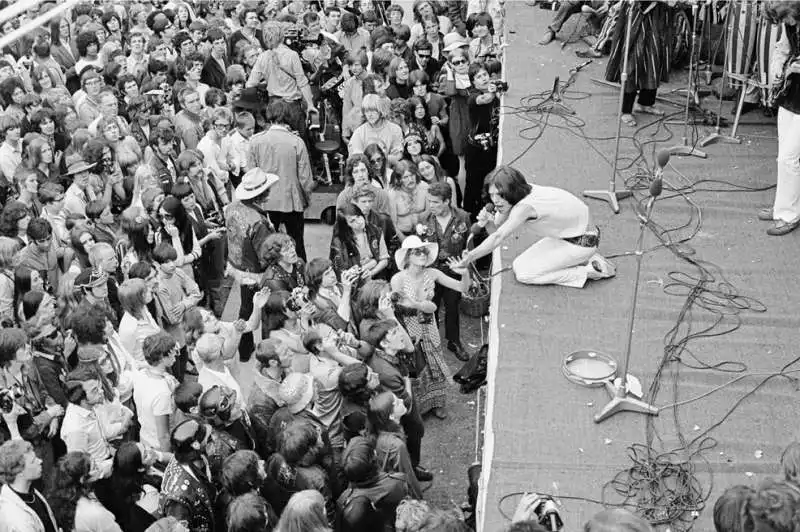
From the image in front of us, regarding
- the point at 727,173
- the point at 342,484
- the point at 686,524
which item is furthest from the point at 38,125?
the point at 686,524

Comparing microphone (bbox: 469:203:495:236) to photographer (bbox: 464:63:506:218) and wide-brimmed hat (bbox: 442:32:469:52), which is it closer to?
photographer (bbox: 464:63:506:218)

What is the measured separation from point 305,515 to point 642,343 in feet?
7.61

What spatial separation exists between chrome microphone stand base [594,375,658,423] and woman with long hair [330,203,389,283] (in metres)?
2.05

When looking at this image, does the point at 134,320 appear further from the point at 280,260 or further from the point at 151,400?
the point at 280,260

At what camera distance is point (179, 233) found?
6590 mm

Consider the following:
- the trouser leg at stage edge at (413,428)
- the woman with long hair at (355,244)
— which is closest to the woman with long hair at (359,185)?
the woman with long hair at (355,244)

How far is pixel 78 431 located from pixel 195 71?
4.59 metres

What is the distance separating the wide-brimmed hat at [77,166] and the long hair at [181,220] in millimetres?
748

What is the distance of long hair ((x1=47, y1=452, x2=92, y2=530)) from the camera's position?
4141 mm

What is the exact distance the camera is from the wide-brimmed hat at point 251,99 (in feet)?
28.6

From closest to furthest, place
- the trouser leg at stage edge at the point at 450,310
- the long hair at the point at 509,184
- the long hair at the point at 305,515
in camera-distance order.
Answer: the long hair at the point at 305,515 < the long hair at the point at 509,184 < the trouser leg at stage edge at the point at 450,310

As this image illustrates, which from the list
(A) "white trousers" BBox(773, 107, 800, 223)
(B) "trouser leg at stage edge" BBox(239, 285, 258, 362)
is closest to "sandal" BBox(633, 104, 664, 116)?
(A) "white trousers" BBox(773, 107, 800, 223)

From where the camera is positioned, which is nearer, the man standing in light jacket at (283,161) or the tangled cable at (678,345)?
the tangled cable at (678,345)

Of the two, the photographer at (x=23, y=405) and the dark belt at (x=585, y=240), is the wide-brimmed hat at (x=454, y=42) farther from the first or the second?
the photographer at (x=23, y=405)
